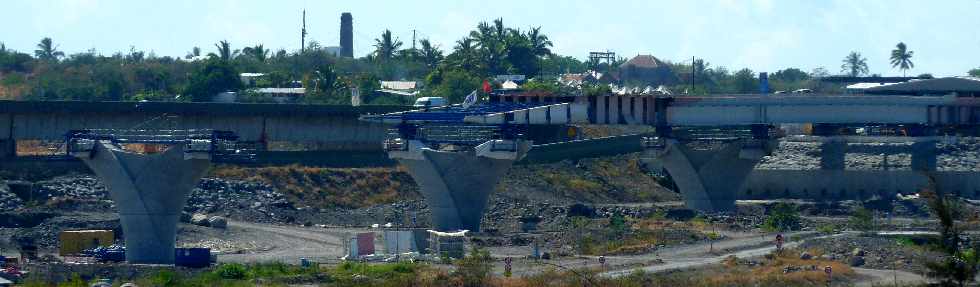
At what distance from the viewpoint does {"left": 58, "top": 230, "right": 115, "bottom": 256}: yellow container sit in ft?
238

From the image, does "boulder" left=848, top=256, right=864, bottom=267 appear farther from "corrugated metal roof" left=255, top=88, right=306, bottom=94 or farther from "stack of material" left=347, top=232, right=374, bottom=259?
"corrugated metal roof" left=255, top=88, right=306, bottom=94

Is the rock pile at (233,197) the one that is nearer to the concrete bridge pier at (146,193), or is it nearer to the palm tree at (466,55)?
the concrete bridge pier at (146,193)

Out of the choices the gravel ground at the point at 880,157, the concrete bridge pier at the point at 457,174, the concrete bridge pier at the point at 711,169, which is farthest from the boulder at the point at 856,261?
the gravel ground at the point at 880,157

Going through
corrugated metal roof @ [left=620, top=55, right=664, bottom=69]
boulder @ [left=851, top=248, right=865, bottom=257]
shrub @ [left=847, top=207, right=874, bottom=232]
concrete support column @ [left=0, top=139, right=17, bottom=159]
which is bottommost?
boulder @ [left=851, top=248, right=865, bottom=257]

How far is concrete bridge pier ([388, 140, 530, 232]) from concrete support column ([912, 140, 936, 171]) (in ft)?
125

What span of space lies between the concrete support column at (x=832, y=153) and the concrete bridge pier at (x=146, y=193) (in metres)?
54.4

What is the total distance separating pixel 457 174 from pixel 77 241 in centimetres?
1659

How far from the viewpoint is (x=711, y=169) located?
96.1m

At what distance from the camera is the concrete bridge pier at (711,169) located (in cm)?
9506

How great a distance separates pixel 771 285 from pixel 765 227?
27.7m

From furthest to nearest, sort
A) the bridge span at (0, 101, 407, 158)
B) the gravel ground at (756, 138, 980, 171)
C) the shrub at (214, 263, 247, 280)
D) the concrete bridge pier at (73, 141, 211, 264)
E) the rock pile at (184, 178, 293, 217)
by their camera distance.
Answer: the gravel ground at (756, 138, 980, 171), the bridge span at (0, 101, 407, 158), the rock pile at (184, 178, 293, 217), the concrete bridge pier at (73, 141, 211, 264), the shrub at (214, 263, 247, 280)

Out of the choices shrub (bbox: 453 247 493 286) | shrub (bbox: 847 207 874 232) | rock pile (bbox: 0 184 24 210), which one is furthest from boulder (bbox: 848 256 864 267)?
rock pile (bbox: 0 184 24 210)

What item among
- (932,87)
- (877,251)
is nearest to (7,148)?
(877,251)

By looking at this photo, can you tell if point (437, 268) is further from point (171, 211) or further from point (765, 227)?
point (765, 227)
